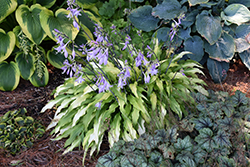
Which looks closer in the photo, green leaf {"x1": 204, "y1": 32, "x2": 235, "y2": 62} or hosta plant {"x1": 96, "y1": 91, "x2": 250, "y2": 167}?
hosta plant {"x1": 96, "y1": 91, "x2": 250, "y2": 167}

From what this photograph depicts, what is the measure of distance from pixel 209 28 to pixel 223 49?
385 mm

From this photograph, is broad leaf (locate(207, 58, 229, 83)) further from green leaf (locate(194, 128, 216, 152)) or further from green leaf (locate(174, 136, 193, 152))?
green leaf (locate(174, 136, 193, 152))

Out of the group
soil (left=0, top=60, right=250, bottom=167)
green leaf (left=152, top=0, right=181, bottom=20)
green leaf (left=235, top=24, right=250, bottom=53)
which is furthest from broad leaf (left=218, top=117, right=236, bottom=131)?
green leaf (left=152, top=0, right=181, bottom=20)

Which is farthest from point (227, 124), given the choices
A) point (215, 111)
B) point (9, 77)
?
point (9, 77)

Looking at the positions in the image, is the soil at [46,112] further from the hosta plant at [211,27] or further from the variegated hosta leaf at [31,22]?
the variegated hosta leaf at [31,22]

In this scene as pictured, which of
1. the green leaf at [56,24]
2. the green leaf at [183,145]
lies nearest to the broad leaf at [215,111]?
the green leaf at [183,145]

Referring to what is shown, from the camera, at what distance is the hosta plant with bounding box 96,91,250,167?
1.52 meters

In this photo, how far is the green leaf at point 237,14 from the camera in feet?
8.87

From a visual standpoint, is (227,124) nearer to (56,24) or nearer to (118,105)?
(118,105)

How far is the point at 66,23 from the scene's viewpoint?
2615mm

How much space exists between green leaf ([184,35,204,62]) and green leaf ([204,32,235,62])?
98mm

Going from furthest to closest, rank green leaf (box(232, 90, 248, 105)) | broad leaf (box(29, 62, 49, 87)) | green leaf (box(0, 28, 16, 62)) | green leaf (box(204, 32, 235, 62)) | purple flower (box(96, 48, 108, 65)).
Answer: broad leaf (box(29, 62, 49, 87)) < green leaf (box(204, 32, 235, 62)) < green leaf (box(0, 28, 16, 62)) < green leaf (box(232, 90, 248, 105)) < purple flower (box(96, 48, 108, 65))

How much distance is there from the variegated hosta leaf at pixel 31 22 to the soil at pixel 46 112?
2.68 feet

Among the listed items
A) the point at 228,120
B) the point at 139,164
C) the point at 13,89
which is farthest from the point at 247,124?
the point at 13,89
